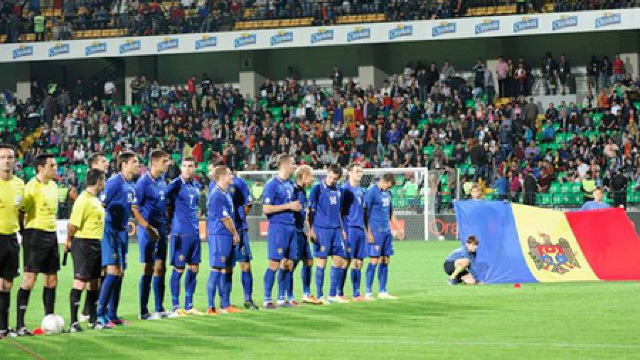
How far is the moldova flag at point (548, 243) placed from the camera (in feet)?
66.3

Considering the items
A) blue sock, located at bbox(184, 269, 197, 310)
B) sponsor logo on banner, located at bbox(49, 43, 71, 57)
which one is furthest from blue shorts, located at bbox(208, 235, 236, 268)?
sponsor logo on banner, located at bbox(49, 43, 71, 57)

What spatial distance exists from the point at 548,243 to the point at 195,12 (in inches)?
1208

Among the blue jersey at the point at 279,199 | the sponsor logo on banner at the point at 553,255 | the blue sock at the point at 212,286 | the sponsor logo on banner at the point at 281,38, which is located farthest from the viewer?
the sponsor logo on banner at the point at 281,38

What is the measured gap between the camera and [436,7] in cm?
4369

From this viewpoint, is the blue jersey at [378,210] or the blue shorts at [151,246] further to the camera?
the blue jersey at [378,210]

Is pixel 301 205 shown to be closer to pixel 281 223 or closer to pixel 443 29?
pixel 281 223

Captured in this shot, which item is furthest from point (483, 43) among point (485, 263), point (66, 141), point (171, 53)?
point (485, 263)

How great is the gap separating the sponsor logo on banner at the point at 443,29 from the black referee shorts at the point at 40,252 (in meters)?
31.6

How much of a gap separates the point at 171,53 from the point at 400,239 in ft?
55.2

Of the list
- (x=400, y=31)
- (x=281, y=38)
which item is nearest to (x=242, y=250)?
(x=400, y=31)

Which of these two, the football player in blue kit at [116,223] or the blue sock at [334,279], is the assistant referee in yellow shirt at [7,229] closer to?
the football player in blue kit at [116,223]

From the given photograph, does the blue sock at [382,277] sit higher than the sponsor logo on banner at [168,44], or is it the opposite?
the sponsor logo on banner at [168,44]

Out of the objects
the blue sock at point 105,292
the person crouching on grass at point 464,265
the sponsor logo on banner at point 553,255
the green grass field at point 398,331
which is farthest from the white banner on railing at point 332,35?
the blue sock at point 105,292

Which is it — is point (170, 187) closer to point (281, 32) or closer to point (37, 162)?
point (37, 162)
